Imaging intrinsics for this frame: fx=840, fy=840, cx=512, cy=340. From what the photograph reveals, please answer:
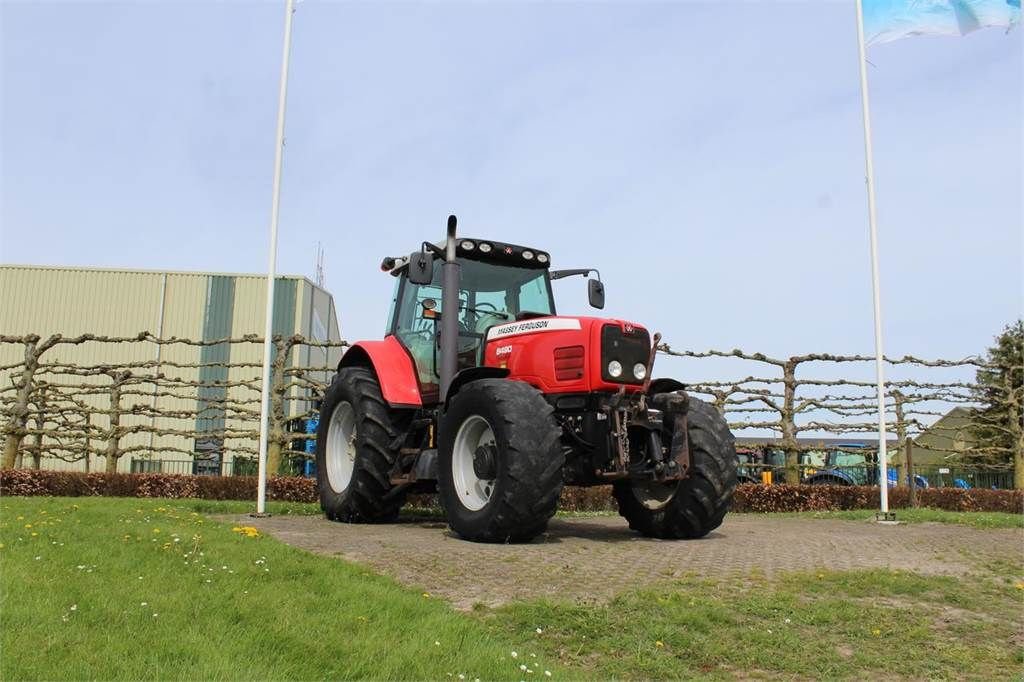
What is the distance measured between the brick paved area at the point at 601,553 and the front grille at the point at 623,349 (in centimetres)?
143

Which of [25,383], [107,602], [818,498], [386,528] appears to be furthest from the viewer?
[25,383]

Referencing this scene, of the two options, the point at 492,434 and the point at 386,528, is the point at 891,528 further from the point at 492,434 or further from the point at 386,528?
the point at 386,528

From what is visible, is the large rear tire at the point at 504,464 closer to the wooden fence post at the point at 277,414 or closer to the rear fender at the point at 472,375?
the rear fender at the point at 472,375

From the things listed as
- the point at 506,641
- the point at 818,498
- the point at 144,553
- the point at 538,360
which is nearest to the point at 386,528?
the point at 538,360

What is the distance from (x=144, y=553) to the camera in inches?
206

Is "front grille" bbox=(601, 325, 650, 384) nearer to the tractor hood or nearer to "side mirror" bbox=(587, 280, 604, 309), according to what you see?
the tractor hood

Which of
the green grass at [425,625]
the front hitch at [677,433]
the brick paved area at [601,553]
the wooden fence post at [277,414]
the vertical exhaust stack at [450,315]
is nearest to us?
the green grass at [425,625]

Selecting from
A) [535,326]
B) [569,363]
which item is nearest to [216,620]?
[569,363]

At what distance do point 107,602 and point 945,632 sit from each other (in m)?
4.27

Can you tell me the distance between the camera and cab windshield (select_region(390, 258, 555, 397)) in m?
8.57

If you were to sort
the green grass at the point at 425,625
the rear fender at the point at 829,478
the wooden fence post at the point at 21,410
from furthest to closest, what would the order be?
1. the rear fender at the point at 829,478
2. the wooden fence post at the point at 21,410
3. the green grass at the point at 425,625

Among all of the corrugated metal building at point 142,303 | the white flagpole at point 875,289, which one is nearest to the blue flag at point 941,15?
the white flagpole at point 875,289

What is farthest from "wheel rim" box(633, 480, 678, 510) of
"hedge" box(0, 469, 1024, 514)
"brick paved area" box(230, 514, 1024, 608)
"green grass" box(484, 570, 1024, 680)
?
"hedge" box(0, 469, 1024, 514)

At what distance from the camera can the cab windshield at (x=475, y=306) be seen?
28.1 feet
